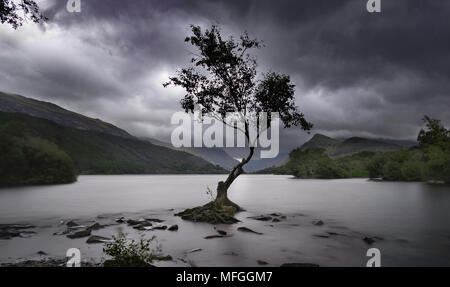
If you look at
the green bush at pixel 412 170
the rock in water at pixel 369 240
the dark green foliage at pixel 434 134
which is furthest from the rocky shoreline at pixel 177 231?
the green bush at pixel 412 170

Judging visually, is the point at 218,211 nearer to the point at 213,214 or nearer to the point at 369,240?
the point at 213,214

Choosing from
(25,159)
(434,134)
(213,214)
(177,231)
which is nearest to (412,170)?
(434,134)

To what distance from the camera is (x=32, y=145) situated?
123m

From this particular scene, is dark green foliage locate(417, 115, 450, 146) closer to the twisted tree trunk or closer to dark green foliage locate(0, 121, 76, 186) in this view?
the twisted tree trunk

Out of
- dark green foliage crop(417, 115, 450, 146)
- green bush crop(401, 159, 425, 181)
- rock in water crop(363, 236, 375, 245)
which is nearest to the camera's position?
rock in water crop(363, 236, 375, 245)

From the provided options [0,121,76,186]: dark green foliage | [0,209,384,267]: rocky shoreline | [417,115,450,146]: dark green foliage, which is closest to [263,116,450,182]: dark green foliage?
[417,115,450,146]: dark green foliage

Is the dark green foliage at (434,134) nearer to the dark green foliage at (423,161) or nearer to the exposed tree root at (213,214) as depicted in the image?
the dark green foliage at (423,161)

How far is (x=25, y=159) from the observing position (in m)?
119

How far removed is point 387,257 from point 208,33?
1157 inches

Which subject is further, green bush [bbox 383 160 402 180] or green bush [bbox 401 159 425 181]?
green bush [bbox 383 160 402 180]

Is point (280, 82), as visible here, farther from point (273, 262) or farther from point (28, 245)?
point (28, 245)

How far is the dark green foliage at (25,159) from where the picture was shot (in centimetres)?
11456

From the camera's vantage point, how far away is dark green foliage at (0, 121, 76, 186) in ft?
376

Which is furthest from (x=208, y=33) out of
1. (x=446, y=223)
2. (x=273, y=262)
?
(x=446, y=223)
